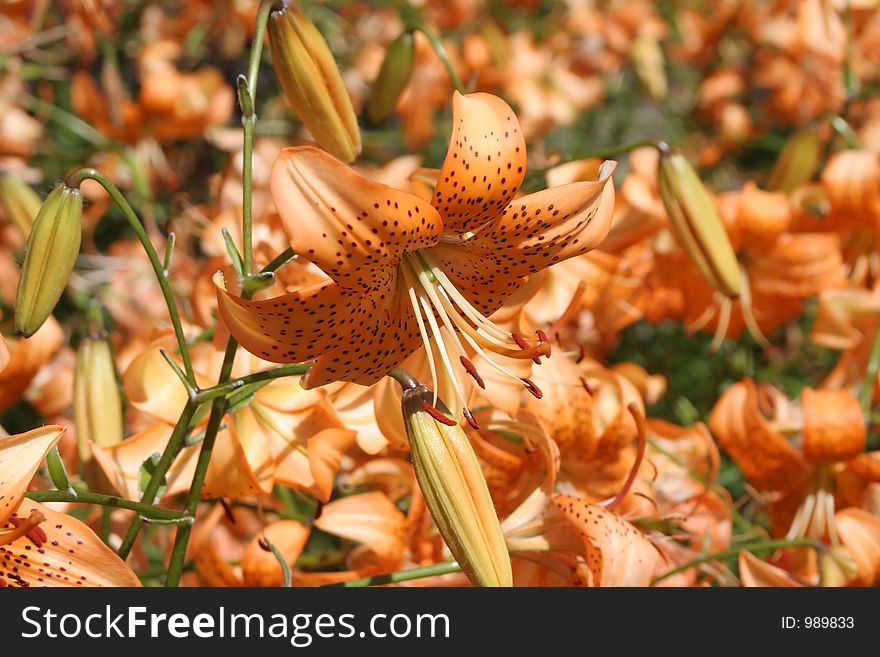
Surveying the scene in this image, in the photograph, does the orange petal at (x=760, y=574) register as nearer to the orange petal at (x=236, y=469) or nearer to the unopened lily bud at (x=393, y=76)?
the orange petal at (x=236, y=469)

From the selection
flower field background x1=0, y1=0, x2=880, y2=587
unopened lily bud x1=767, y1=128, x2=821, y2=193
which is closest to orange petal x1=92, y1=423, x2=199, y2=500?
flower field background x1=0, y1=0, x2=880, y2=587

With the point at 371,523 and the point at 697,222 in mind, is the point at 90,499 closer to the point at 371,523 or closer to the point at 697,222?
the point at 371,523

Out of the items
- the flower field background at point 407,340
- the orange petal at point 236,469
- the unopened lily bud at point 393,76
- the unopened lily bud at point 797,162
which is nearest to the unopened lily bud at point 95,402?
the flower field background at point 407,340

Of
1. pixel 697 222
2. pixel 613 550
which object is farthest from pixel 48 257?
pixel 697 222

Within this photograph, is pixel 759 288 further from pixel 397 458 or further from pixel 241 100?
pixel 241 100

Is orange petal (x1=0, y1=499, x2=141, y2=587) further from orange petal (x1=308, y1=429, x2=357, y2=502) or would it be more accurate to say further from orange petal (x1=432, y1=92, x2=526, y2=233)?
orange petal (x1=432, y1=92, x2=526, y2=233)
